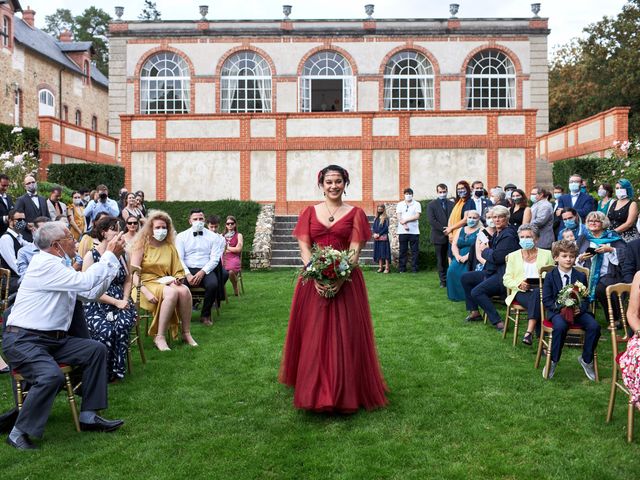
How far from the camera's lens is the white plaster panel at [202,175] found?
73.1ft

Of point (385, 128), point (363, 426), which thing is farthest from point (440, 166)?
point (363, 426)

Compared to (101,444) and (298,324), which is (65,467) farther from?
(298,324)

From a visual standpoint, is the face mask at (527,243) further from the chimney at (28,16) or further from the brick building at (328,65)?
the chimney at (28,16)

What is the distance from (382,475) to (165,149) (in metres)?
18.9

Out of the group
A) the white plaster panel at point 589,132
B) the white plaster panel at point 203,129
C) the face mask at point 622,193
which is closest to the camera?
the face mask at point 622,193

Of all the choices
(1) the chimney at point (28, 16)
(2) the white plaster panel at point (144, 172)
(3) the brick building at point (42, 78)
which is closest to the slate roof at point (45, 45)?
(3) the brick building at point (42, 78)

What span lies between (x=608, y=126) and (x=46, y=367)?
22960 mm

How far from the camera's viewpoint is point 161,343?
28.8 feet

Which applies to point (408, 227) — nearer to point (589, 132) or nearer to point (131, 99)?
point (589, 132)

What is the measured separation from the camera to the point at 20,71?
3719cm

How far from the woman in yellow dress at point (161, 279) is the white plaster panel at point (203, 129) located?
1348cm

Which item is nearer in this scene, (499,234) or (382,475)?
(382,475)

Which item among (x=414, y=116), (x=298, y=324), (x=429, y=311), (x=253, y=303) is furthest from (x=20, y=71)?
(x=298, y=324)

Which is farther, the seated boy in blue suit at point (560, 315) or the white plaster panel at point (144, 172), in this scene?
the white plaster panel at point (144, 172)
